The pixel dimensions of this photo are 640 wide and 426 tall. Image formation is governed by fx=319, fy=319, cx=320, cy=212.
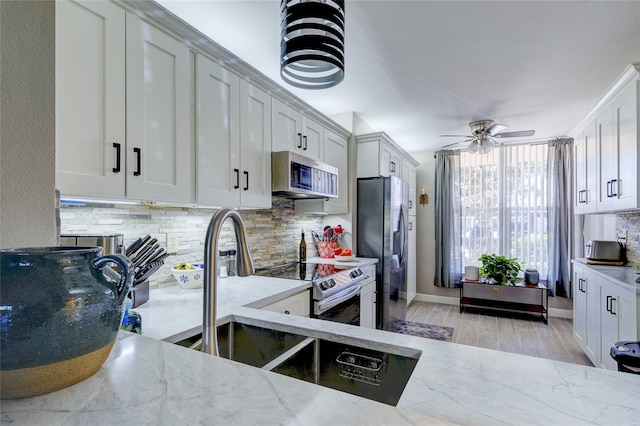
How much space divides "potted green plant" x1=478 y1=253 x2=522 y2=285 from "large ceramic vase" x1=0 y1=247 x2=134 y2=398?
4.85 meters

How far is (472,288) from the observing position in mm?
4781

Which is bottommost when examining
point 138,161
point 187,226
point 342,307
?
point 342,307

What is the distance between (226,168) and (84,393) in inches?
59.8

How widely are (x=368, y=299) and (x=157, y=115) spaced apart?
2415 mm

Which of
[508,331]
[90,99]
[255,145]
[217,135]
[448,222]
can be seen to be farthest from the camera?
[448,222]

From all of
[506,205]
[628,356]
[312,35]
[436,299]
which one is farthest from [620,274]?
[312,35]

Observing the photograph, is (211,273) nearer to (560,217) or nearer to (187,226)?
(187,226)

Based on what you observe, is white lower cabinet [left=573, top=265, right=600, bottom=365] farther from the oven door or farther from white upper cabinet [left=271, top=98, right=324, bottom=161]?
white upper cabinet [left=271, top=98, right=324, bottom=161]

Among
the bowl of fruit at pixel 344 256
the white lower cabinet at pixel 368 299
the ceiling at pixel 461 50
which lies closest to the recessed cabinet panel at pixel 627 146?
the ceiling at pixel 461 50

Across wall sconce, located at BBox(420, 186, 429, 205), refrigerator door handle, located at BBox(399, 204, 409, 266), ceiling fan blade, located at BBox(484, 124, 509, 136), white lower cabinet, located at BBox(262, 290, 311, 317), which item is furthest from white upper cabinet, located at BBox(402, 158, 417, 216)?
white lower cabinet, located at BBox(262, 290, 311, 317)

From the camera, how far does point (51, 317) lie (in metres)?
0.48

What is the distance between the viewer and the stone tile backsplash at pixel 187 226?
152 centimetres

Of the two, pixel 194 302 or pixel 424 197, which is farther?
pixel 424 197

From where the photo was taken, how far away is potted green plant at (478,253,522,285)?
4395 mm
